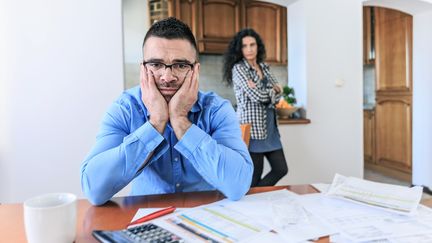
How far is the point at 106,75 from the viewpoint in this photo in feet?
7.45

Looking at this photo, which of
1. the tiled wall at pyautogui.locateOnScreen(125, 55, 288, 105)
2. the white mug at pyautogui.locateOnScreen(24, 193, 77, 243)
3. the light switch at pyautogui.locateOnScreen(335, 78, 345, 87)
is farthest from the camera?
the tiled wall at pyautogui.locateOnScreen(125, 55, 288, 105)

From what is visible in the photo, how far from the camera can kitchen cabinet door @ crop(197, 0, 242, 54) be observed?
11.9ft

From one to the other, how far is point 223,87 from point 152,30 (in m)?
3.07

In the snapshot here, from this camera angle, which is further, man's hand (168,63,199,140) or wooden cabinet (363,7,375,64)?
wooden cabinet (363,7,375,64)

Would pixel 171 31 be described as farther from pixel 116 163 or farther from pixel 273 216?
pixel 273 216

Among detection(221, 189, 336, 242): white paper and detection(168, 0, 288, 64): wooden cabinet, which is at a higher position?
detection(168, 0, 288, 64): wooden cabinet

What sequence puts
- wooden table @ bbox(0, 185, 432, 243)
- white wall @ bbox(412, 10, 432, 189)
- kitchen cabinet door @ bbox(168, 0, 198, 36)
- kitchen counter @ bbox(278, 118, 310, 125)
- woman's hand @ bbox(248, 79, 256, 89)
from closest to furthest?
wooden table @ bbox(0, 185, 432, 243)
woman's hand @ bbox(248, 79, 256, 89)
kitchen counter @ bbox(278, 118, 310, 125)
white wall @ bbox(412, 10, 432, 189)
kitchen cabinet door @ bbox(168, 0, 198, 36)

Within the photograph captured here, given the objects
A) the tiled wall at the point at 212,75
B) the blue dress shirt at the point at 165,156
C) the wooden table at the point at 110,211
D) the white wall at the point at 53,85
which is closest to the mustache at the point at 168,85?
the blue dress shirt at the point at 165,156

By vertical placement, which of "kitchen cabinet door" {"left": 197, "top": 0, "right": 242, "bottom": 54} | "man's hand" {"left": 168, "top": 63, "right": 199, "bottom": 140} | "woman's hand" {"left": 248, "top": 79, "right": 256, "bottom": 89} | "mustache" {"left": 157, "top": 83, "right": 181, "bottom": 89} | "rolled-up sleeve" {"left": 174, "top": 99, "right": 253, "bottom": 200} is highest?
"kitchen cabinet door" {"left": 197, "top": 0, "right": 242, "bottom": 54}

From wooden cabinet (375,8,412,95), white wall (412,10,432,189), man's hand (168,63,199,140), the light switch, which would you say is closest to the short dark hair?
man's hand (168,63,199,140)

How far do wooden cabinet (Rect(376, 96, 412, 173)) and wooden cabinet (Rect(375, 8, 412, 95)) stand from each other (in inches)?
5.7

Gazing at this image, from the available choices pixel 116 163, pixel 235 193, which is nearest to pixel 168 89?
pixel 116 163

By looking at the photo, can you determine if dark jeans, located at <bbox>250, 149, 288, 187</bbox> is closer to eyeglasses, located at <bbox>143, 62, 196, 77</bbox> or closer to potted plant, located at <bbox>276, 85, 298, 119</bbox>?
potted plant, located at <bbox>276, 85, 298, 119</bbox>

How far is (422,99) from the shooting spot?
10.9 feet
